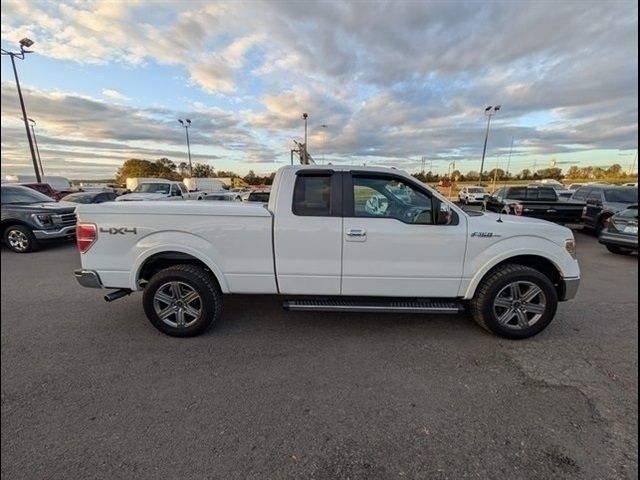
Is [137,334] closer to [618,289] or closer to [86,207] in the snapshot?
[86,207]

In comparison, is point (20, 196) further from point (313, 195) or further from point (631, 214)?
point (631, 214)

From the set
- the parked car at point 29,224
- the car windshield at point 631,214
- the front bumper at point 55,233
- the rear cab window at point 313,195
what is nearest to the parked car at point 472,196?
the car windshield at point 631,214

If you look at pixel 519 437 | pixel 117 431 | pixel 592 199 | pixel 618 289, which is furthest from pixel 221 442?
pixel 592 199

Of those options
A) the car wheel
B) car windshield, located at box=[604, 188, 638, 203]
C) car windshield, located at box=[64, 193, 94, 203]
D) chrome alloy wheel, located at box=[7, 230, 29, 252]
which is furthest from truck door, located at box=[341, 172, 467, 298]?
car windshield, located at box=[64, 193, 94, 203]

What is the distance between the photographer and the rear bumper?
7496 millimetres

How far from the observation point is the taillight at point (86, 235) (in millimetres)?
3564

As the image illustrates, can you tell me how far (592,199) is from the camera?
10.9 m

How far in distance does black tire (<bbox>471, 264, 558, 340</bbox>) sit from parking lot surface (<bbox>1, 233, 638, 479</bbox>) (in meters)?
0.14

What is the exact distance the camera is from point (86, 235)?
359 cm

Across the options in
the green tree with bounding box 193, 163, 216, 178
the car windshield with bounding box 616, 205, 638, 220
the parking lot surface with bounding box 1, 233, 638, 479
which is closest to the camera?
the parking lot surface with bounding box 1, 233, 638, 479

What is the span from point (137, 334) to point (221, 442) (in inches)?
82.7

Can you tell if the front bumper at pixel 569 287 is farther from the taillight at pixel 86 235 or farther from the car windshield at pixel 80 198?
the car windshield at pixel 80 198

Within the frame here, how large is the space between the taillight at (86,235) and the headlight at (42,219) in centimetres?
598

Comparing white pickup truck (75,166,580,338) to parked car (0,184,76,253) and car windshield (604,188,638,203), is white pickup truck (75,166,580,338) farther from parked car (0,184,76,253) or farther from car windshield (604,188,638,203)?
car windshield (604,188,638,203)
